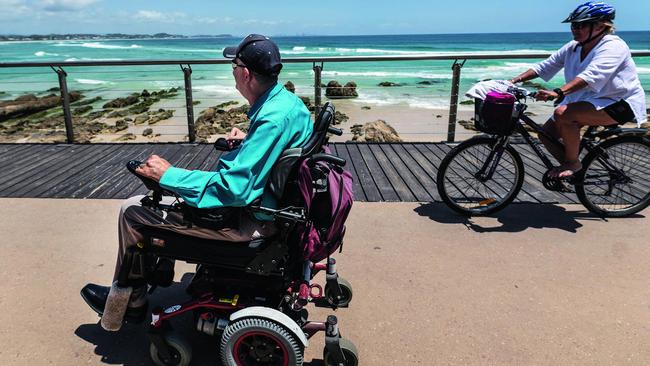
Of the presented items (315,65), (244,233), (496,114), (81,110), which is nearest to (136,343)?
(244,233)

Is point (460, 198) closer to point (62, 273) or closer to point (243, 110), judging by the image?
point (62, 273)

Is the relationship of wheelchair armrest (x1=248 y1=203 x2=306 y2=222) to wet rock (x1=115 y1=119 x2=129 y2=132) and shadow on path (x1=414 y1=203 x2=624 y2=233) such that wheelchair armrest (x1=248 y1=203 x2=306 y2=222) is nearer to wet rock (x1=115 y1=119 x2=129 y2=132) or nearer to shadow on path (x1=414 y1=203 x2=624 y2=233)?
shadow on path (x1=414 y1=203 x2=624 y2=233)

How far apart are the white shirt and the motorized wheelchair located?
2.56 meters

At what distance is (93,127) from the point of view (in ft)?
38.6

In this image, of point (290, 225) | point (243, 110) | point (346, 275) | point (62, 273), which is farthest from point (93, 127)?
point (290, 225)

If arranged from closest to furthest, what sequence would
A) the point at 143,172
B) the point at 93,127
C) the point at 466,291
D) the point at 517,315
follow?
the point at 143,172
the point at 517,315
the point at 466,291
the point at 93,127

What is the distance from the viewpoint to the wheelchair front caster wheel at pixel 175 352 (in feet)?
7.29

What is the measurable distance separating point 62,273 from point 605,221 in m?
4.23

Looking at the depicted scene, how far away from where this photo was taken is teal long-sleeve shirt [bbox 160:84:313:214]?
6.32 ft

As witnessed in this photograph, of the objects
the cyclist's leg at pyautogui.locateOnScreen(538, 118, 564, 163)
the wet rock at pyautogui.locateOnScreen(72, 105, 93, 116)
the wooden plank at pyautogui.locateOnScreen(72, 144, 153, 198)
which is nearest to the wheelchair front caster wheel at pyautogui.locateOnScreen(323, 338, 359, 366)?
the cyclist's leg at pyautogui.locateOnScreen(538, 118, 564, 163)

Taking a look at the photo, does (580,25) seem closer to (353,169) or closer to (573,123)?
(573,123)

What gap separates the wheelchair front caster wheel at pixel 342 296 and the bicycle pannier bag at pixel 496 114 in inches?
73.5

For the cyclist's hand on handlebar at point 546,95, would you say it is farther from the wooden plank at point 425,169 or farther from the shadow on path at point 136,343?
the shadow on path at point 136,343

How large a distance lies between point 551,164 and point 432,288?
1.89 meters
